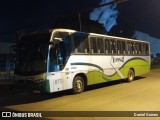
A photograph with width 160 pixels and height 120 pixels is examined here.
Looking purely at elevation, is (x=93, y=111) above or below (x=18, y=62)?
below

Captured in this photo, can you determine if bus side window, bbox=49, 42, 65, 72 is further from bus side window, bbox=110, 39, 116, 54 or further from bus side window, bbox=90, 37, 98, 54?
bus side window, bbox=110, 39, 116, 54

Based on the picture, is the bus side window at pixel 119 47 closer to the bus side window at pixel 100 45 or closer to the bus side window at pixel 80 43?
the bus side window at pixel 100 45

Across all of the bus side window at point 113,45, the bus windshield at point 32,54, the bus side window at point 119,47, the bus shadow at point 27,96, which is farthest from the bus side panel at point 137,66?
the bus windshield at point 32,54

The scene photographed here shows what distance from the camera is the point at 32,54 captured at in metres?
13.6

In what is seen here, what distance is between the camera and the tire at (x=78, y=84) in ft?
49.5

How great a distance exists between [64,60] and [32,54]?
1.53m

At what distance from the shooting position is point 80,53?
15.5m

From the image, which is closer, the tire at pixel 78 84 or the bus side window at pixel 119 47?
the tire at pixel 78 84

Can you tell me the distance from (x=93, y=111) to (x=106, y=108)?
0.72m

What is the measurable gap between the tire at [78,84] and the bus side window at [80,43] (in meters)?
1.39

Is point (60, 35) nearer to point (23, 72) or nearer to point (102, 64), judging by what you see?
point (23, 72)

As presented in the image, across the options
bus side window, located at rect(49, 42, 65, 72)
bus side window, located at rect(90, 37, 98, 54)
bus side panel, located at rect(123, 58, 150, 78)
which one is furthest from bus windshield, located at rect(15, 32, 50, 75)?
bus side panel, located at rect(123, 58, 150, 78)

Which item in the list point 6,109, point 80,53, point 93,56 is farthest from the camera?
point 93,56

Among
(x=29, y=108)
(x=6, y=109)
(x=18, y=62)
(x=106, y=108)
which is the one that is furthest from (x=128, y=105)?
(x=18, y=62)
